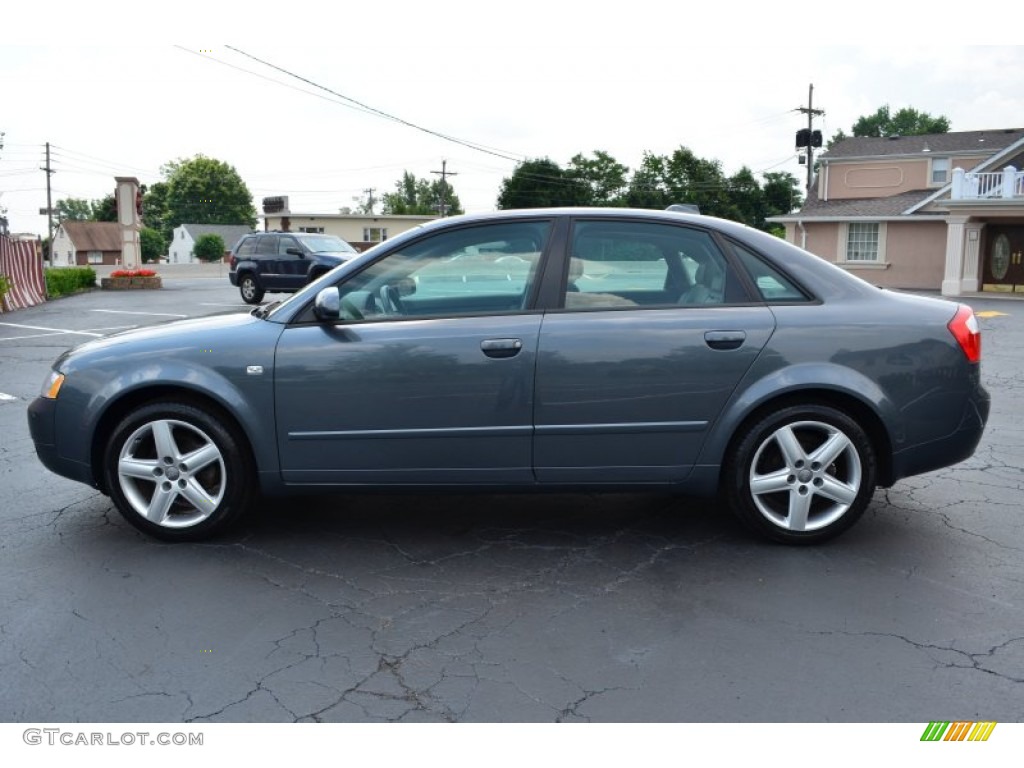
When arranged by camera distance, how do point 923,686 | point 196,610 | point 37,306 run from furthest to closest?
point 37,306 < point 196,610 < point 923,686

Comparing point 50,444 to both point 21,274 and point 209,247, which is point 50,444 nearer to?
point 21,274

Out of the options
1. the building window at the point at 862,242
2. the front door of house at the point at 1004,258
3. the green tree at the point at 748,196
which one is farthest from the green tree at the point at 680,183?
the front door of house at the point at 1004,258

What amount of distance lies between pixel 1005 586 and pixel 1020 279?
33.6 meters

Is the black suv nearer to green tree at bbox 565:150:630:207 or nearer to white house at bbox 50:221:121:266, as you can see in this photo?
green tree at bbox 565:150:630:207

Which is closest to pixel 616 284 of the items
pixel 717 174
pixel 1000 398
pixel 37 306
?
pixel 1000 398

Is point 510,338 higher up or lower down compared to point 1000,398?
higher up

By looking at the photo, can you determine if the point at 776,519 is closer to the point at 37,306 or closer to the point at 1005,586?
the point at 1005,586

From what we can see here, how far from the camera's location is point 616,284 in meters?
4.59

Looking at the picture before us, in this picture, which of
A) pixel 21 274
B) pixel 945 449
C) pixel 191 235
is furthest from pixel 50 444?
pixel 191 235

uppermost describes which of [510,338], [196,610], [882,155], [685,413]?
[882,155]

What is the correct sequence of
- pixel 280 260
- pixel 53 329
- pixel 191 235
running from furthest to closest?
pixel 191 235
pixel 280 260
pixel 53 329

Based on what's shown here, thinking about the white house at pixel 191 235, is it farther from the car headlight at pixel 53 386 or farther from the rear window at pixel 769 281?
the rear window at pixel 769 281

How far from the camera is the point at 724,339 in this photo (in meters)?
4.41
